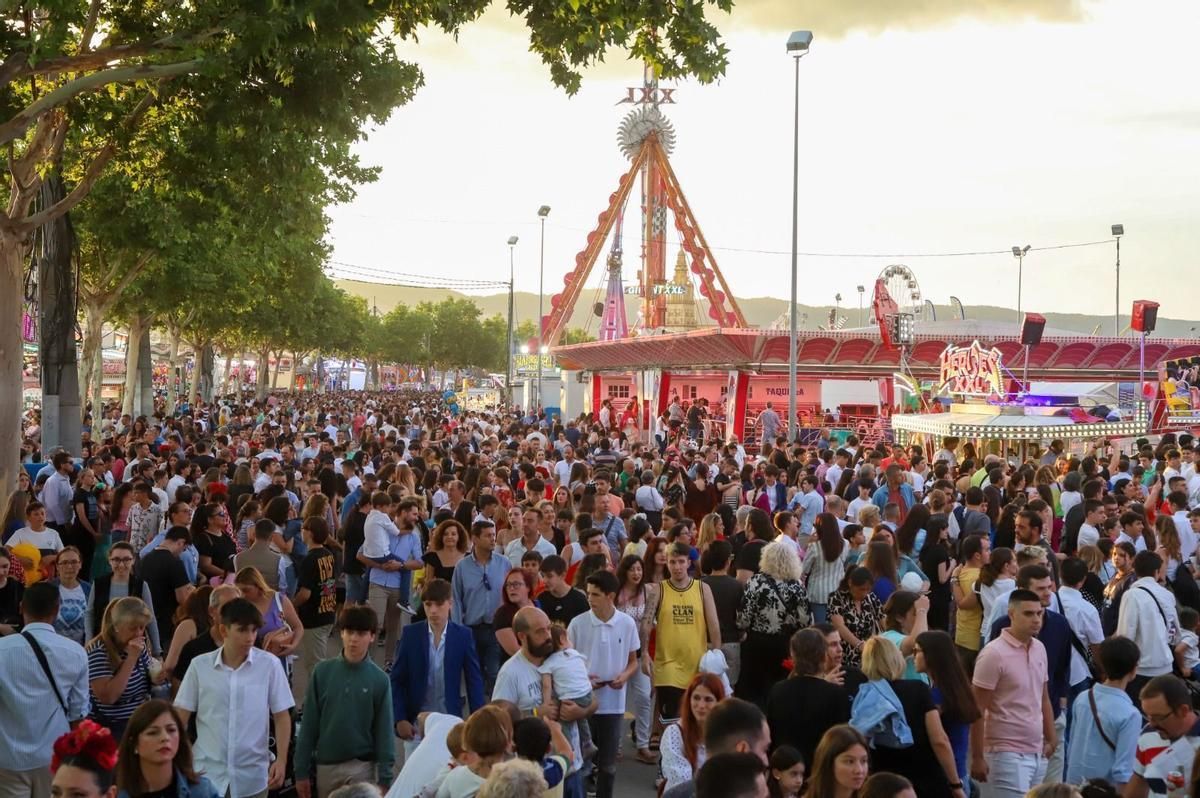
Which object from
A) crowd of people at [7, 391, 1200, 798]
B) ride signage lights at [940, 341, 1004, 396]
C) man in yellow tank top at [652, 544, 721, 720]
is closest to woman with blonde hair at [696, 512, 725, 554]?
crowd of people at [7, 391, 1200, 798]

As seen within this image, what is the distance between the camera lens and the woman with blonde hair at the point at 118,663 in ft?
22.7

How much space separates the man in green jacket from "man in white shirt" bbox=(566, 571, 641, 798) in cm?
168

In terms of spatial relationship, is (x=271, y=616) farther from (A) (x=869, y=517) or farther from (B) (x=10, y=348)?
(B) (x=10, y=348)

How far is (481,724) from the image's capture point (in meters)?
5.01

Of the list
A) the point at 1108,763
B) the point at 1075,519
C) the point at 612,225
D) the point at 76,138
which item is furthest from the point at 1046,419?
the point at 612,225

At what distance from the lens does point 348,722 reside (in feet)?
20.7

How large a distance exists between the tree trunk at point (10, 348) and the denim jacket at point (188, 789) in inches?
449

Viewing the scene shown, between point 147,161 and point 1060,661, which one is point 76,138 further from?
point 1060,661

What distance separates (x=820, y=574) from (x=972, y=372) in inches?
802

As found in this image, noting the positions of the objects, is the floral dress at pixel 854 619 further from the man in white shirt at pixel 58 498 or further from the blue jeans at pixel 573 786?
the man in white shirt at pixel 58 498

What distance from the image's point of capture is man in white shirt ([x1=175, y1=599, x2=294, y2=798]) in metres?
6.18

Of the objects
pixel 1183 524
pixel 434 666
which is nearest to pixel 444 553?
pixel 434 666

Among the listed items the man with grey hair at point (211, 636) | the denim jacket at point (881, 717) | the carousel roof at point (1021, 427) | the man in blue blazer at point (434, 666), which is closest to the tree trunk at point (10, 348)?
the man with grey hair at point (211, 636)

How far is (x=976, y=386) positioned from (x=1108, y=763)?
78.2ft
